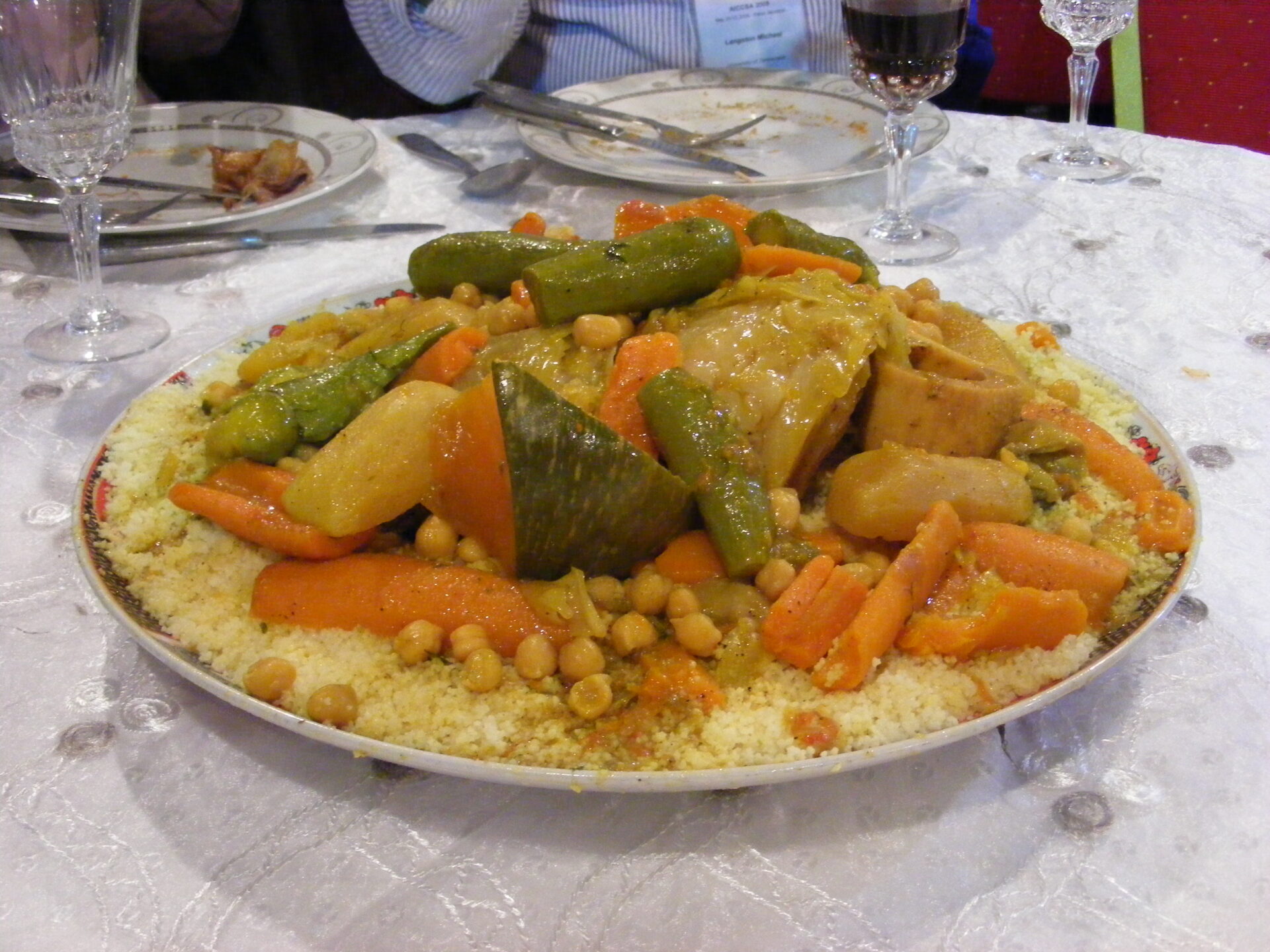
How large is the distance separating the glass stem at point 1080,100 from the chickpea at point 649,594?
249 centimetres

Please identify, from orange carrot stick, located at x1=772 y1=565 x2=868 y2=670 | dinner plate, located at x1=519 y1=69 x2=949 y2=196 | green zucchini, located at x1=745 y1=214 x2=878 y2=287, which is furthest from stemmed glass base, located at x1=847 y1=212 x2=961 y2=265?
orange carrot stick, located at x1=772 y1=565 x2=868 y2=670

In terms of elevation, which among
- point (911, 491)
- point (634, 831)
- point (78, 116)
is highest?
point (78, 116)

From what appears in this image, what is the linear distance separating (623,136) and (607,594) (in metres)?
2.04

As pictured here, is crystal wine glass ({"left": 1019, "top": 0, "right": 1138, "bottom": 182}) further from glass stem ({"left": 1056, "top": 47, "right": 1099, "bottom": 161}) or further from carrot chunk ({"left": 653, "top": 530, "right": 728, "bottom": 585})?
carrot chunk ({"left": 653, "top": 530, "right": 728, "bottom": 585})

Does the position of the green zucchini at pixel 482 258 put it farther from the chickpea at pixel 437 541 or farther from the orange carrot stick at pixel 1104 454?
the orange carrot stick at pixel 1104 454

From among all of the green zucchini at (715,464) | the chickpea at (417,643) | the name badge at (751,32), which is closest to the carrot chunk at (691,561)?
the green zucchini at (715,464)

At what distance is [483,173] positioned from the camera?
3.28 metres

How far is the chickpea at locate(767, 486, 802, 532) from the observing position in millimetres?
1603

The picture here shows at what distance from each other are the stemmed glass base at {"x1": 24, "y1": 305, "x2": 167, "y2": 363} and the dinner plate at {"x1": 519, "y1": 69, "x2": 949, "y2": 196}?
1.24 m

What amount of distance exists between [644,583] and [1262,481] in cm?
129

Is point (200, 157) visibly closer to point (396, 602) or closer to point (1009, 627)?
point (396, 602)

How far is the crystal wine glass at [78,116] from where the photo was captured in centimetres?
233

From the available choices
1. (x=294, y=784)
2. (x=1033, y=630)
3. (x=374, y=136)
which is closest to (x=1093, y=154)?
(x=374, y=136)

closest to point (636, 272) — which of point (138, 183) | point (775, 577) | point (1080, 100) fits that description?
point (775, 577)
